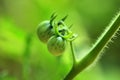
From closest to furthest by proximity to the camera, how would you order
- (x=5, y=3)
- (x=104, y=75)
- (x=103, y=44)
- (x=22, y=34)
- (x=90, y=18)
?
(x=103, y=44)
(x=22, y=34)
(x=104, y=75)
(x=5, y=3)
(x=90, y=18)

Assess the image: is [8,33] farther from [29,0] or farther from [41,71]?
[29,0]

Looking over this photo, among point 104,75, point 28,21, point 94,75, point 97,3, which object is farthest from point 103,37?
point 97,3

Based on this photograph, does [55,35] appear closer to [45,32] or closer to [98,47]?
[45,32]

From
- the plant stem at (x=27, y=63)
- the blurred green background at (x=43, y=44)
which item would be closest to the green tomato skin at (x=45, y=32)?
the blurred green background at (x=43, y=44)

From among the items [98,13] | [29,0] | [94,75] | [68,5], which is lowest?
[98,13]

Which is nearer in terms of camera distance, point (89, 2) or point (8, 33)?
point (8, 33)

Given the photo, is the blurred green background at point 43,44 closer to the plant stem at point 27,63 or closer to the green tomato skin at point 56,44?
the plant stem at point 27,63

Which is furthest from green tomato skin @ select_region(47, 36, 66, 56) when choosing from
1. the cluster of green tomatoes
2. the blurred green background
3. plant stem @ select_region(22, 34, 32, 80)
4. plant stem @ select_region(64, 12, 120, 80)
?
plant stem @ select_region(22, 34, 32, 80)
